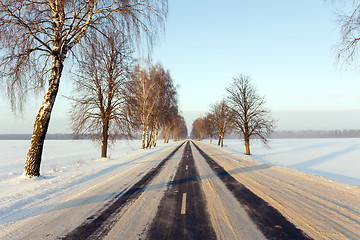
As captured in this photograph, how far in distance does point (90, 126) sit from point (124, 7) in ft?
33.6

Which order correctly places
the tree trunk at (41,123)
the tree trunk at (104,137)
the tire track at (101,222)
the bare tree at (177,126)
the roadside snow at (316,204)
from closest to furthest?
the tire track at (101,222), the roadside snow at (316,204), the tree trunk at (41,123), the tree trunk at (104,137), the bare tree at (177,126)

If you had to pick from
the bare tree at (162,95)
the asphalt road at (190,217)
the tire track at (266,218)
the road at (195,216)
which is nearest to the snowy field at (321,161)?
the road at (195,216)

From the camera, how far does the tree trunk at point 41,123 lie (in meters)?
7.12

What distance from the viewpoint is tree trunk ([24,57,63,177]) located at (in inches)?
280

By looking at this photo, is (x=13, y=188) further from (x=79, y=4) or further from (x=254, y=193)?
(x=254, y=193)

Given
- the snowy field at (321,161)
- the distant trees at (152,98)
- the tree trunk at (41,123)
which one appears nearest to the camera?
the tree trunk at (41,123)

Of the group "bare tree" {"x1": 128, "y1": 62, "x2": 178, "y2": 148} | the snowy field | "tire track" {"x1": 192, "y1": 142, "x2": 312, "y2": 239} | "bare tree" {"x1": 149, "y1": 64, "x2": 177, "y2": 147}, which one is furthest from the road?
"bare tree" {"x1": 149, "y1": 64, "x2": 177, "y2": 147}

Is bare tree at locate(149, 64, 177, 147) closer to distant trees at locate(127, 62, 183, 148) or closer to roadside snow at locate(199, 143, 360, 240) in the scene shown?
distant trees at locate(127, 62, 183, 148)

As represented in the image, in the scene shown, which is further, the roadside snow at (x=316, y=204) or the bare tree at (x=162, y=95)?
the bare tree at (x=162, y=95)

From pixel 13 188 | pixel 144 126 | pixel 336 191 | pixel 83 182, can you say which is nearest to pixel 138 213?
pixel 83 182

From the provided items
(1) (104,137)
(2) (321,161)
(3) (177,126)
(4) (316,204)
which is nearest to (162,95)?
(1) (104,137)

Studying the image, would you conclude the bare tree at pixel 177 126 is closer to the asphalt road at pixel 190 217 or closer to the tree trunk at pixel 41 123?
the tree trunk at pixel 41 123

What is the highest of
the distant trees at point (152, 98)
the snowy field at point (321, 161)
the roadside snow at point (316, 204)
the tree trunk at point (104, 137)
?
the distant trees at point (152, 98)

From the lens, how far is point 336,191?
617 cm
